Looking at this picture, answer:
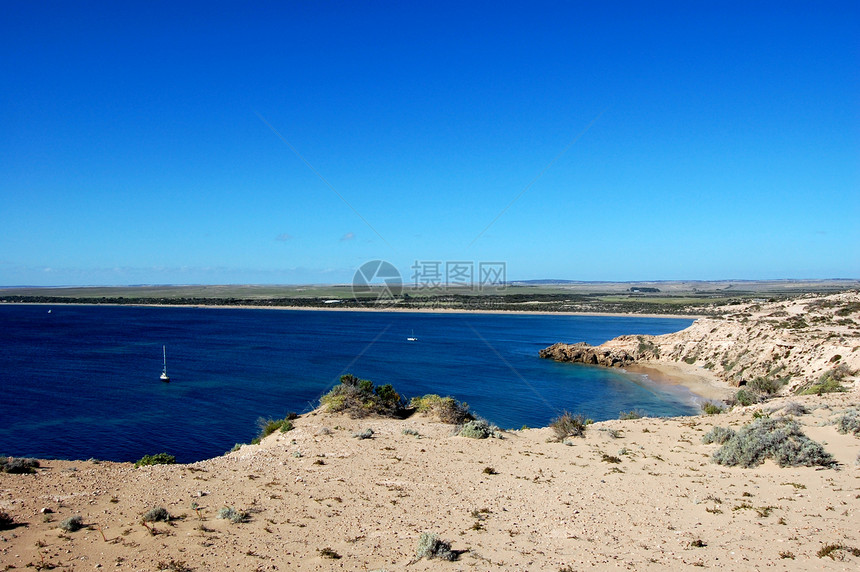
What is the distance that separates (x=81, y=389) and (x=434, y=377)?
21.1m

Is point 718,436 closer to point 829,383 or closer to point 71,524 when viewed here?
point 829,383

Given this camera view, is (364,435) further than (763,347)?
No

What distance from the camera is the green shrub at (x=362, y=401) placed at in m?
19.2

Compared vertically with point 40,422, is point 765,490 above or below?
above

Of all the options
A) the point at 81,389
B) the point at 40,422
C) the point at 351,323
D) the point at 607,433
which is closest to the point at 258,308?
the point at 351,323

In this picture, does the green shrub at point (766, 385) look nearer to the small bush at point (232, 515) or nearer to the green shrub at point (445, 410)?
the green shrub at point (445, 410)

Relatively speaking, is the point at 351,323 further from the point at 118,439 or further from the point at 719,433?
the point at 719,433

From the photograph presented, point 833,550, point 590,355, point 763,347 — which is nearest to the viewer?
point 833,550

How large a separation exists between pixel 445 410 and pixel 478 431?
334cm

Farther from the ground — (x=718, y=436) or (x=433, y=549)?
(x=433, y=549)

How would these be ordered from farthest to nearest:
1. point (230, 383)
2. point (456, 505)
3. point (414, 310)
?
point (414, 310) < point (230, 383) < point (456, 505)

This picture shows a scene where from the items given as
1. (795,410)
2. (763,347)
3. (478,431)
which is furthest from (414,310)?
(795,410)

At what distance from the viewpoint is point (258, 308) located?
126000 mm

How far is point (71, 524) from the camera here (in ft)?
26.3
